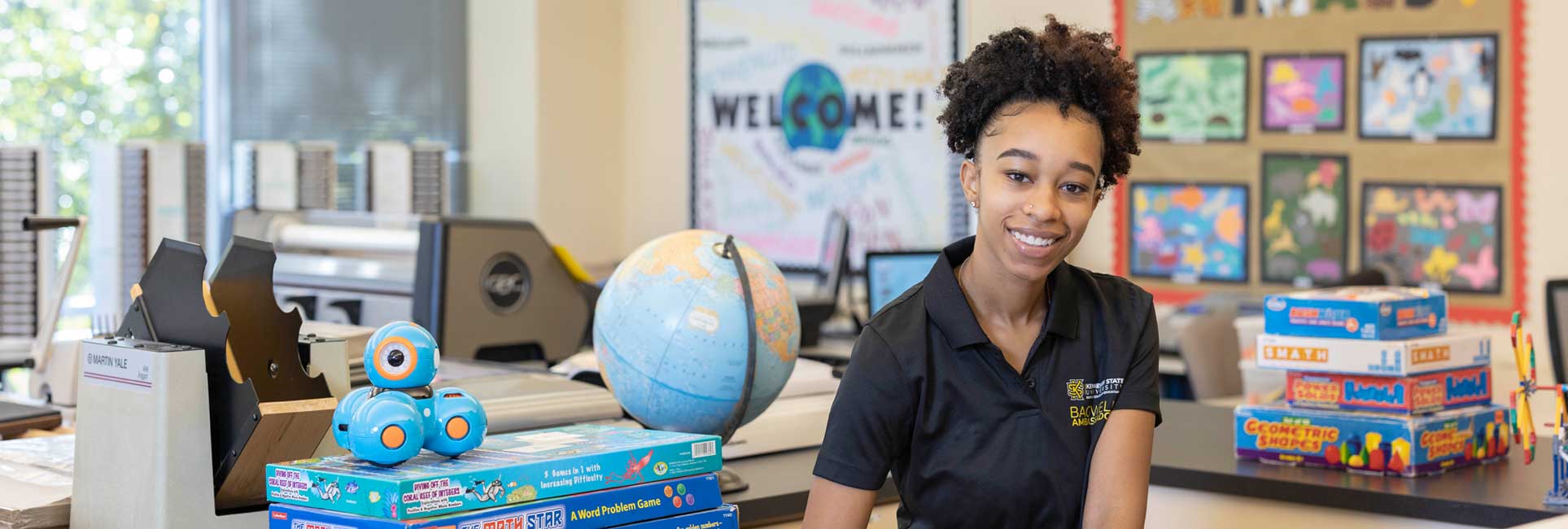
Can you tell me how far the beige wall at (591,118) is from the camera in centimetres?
564

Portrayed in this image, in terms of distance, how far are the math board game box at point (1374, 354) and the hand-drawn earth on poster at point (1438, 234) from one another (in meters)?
2.21

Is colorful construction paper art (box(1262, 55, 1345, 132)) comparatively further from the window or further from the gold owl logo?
the window

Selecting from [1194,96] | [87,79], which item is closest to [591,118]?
[87,79]

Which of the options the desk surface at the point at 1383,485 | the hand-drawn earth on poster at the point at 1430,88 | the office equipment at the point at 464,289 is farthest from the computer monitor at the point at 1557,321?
the office equipment at the point at 464,289

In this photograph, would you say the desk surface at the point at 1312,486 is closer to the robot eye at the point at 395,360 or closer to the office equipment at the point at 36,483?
the robot eye at the point at 395,360

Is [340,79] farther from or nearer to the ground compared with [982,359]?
farther from the ground

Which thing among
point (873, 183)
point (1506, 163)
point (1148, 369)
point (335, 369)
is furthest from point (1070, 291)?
point (873, 183)

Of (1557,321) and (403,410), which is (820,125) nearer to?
(1557,321)

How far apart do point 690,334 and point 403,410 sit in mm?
519

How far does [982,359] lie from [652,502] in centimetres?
37

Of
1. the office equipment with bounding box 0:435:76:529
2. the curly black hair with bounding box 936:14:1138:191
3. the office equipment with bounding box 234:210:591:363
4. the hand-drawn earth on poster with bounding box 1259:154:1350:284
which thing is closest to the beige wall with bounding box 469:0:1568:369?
the hand-drawn earth on poster with bounding box 1259:154:1350:284

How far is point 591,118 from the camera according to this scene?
589cm

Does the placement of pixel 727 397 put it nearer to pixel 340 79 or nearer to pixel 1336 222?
pixel 1336 222

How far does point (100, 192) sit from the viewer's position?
4004mm
